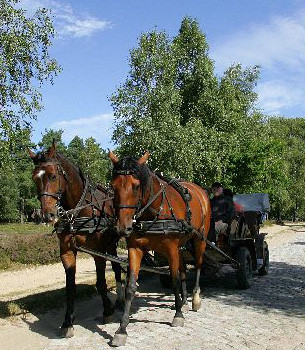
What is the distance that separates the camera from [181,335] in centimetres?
650

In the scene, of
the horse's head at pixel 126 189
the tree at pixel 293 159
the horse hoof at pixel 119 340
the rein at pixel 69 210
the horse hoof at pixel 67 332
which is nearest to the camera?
the horse's head at pixel 126 189

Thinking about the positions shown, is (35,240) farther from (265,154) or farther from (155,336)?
(265,154)

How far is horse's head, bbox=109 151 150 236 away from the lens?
584 centimetres

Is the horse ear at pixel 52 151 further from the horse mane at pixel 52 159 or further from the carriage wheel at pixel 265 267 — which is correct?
the carriage wheel at pixel 265 267

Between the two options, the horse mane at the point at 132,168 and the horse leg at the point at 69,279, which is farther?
the horse leg at the point at 69,279

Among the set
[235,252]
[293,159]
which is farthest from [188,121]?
[293,159]

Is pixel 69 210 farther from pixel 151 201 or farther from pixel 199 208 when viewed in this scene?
pixel 199 208

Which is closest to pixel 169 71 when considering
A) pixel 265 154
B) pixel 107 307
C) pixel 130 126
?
pixel 130 126

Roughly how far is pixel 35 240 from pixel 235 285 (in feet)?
29.5

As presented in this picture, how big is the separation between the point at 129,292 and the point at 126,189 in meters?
1.53

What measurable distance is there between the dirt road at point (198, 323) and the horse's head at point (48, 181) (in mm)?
1936

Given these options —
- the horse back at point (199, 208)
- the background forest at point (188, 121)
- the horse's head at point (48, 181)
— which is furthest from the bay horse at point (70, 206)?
the background forest at point (188, 121)

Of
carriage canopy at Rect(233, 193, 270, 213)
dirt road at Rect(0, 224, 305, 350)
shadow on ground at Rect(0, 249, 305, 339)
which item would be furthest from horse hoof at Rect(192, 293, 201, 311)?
carriage canopy at Rect(233, 193, 270, 213)

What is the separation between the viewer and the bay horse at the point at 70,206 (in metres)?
6.08
